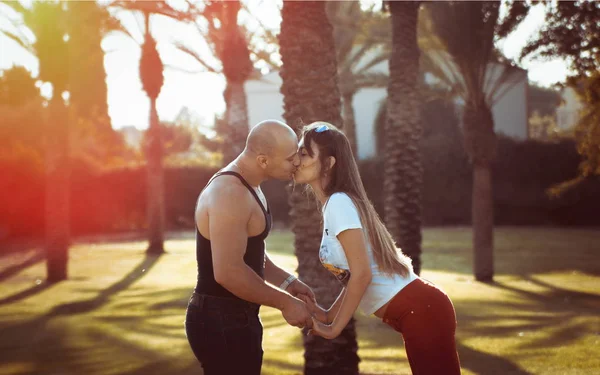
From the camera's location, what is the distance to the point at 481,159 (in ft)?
59.7

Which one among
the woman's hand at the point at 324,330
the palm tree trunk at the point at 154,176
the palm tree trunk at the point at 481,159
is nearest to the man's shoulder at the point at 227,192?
the woman's hand at the point at 324,330

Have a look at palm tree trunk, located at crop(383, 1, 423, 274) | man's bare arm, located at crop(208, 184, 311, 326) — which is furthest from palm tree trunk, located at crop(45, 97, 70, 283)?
man's bare arm, located at crop(208, 184, 311, 326)

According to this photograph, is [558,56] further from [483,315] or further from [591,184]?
[591,184]

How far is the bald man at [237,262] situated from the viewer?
11.9 feet

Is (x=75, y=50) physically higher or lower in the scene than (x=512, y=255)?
higher

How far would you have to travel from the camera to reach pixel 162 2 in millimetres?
22062

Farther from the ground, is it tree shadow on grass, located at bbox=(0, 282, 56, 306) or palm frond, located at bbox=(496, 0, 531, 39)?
palm frond, located at bbox=(496, 0, 531, 39)

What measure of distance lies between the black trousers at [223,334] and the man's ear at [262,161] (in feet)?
2.11

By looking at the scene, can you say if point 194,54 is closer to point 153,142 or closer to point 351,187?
point 153,142

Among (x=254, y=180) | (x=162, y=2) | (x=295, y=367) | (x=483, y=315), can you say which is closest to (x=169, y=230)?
(x=162, y=2)

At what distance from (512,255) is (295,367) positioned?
14.6m

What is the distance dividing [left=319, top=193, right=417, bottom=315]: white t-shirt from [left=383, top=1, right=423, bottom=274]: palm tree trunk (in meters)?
10.4

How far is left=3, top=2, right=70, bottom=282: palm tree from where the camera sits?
60.3 ft

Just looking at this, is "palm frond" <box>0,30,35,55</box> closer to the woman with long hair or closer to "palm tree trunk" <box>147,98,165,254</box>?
"palm tree trunk" <box>147,98,165,254</box>
